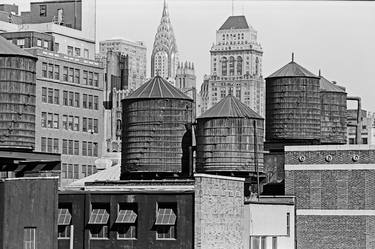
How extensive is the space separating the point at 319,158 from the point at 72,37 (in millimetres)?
42533

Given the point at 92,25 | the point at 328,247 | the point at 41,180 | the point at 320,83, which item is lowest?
the point at 328,247

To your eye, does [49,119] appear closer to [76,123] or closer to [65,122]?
[65,122]

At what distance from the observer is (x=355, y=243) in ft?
215

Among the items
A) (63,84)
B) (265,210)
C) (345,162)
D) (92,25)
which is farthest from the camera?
(92,25)

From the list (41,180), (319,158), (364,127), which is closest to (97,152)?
(319,158)

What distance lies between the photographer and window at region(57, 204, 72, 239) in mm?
55812

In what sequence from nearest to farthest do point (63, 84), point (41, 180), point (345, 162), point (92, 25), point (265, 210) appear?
point (41, 180)
point (265, 210)
point (345, 162)
point (63, 84)
point (92, 25)

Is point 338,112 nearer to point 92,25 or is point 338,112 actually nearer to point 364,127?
point 92,25

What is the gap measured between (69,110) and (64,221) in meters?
38.3

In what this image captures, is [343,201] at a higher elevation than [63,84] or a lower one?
lower

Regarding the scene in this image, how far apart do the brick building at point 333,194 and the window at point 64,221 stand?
17.4m

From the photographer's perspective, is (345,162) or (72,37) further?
(72,37)

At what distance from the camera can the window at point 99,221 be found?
5525cm

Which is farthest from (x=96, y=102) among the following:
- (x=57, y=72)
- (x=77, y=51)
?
(x=77, y=51)
